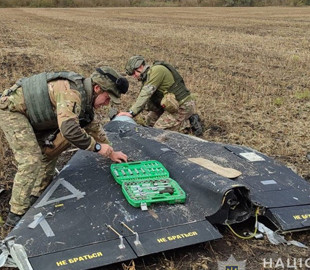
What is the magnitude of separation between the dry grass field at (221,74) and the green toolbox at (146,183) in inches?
20.2

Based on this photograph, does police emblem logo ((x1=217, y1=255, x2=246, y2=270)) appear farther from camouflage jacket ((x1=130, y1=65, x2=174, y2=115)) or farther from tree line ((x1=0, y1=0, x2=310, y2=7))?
tree line ((x1=0, y1=0, x2=310, y2=7))

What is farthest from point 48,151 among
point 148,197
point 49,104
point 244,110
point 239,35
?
point 239,35

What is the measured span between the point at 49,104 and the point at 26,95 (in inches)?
9.8

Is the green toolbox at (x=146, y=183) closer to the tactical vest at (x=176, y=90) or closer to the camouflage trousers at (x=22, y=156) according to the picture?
the camouflage trousers at (x=22, y=156)

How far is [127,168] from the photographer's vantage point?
14.8ft

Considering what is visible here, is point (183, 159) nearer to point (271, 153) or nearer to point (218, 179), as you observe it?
point (218, 179)

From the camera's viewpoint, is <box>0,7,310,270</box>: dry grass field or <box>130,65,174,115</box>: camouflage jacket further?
<box>130,65,174,115</box>: camouflage jacket

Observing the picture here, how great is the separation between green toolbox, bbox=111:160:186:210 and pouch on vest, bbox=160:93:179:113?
6.95 ft

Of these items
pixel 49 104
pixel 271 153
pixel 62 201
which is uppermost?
pixel 49 104

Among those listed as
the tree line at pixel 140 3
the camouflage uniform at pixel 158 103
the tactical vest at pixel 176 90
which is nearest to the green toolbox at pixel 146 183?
the camouflage uniform at pixel 158 103

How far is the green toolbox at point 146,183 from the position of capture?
3.94 metres

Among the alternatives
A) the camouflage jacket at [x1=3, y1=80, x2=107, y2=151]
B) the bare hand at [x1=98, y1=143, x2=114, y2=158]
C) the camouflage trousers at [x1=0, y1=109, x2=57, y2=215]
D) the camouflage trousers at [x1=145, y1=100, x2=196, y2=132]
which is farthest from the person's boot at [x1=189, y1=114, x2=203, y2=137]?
the camouflage trousers at [x1=0, y1=109, x2=57, y2=215]

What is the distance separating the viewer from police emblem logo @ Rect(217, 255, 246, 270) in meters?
3.52

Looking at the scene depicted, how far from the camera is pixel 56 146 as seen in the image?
4582 millimetres
